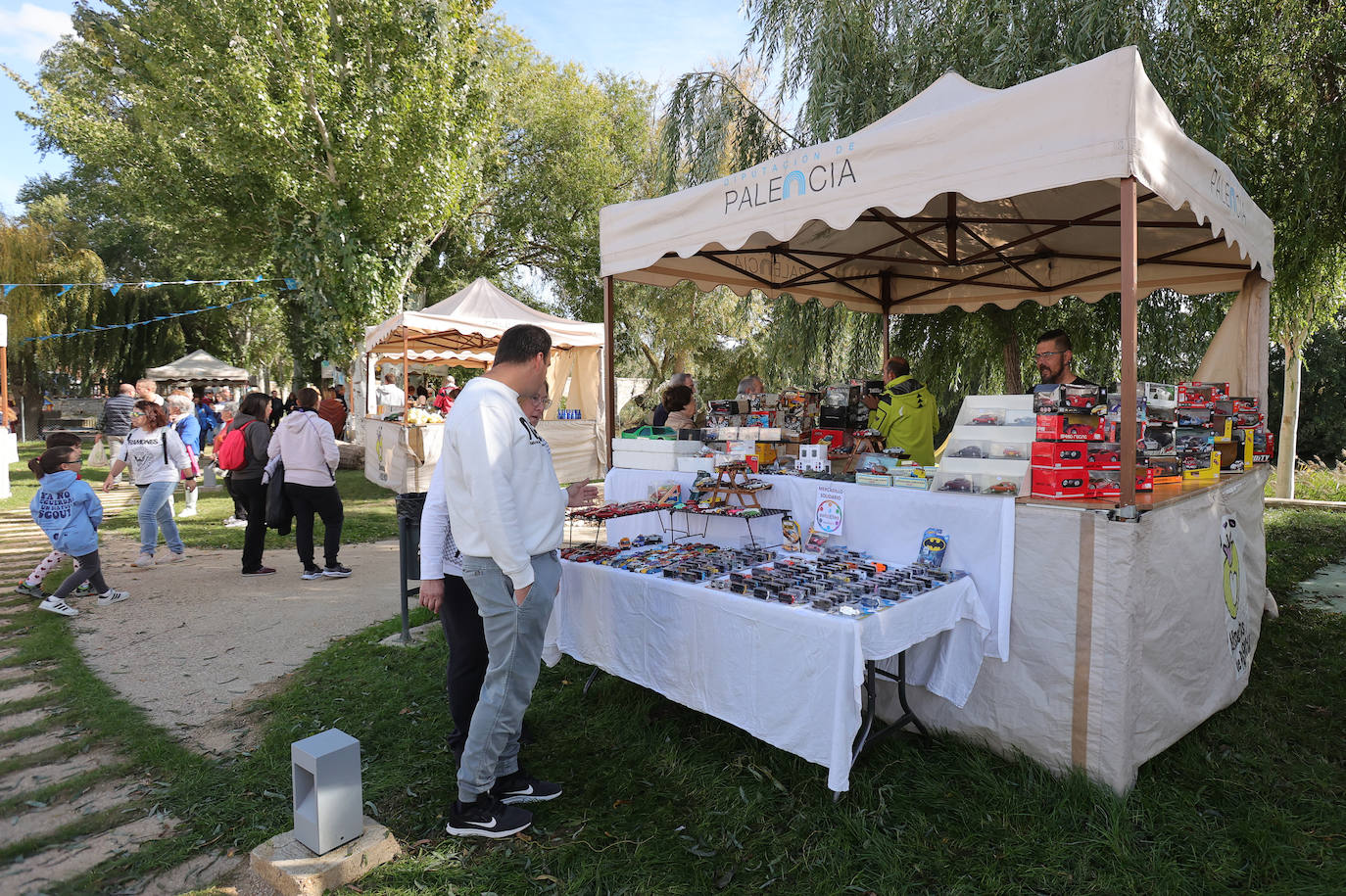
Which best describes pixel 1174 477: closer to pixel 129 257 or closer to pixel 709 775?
pixel 709 775

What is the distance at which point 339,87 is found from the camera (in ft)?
47.6

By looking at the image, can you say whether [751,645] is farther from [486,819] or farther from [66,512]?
[66,512]

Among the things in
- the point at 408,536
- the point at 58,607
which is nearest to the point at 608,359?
the point at 408,536

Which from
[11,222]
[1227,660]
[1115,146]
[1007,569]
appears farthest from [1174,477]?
[11,222]

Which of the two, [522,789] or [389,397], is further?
[389,397]

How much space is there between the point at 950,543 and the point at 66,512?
642 cm

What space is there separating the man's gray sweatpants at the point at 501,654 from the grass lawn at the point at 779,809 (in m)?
0.31

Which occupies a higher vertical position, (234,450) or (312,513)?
(234,450)

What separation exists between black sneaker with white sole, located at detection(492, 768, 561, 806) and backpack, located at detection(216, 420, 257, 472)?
17.7 ft

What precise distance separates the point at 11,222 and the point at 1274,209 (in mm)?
30297

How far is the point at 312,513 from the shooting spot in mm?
6680

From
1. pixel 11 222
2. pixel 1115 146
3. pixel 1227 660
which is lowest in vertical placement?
pixel 1227 660

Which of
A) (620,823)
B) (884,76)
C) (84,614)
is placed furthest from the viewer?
(884,76)

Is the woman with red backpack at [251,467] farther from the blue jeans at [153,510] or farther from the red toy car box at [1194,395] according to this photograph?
the red toy car box at [1194,395]
